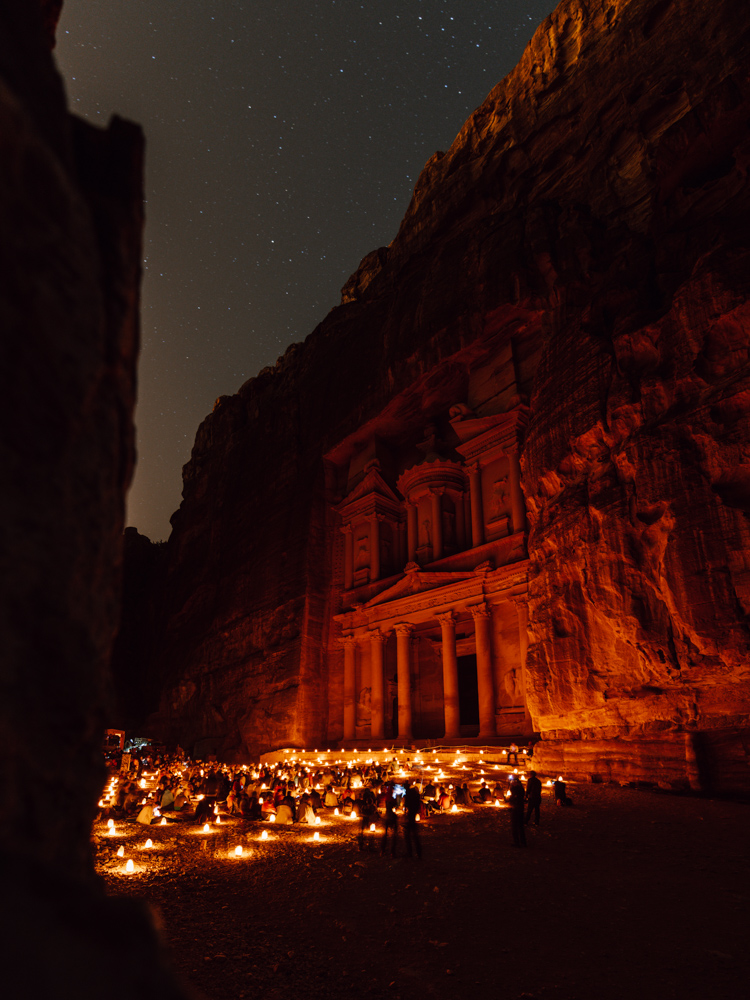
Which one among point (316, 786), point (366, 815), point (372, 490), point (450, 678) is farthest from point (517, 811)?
point (372, 490)

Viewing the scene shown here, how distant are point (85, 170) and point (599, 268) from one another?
26390 mm

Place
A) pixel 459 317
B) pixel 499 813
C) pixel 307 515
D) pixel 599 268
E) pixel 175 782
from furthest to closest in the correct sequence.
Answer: pixel 307 515
pixel 459 317
pixel 599 268
pixel 175 782
pixel 499 813

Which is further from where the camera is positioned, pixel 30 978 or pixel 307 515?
pixel 307 515

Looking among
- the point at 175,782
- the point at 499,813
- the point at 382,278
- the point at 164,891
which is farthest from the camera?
the point at 382,278

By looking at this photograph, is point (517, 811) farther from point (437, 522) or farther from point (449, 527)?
point (449, 527)

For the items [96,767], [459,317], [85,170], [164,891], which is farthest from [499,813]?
[459,317]

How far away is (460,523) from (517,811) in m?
28.0

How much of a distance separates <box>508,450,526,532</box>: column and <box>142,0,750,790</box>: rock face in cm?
305

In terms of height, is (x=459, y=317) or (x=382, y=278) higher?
(x=382, y=278)

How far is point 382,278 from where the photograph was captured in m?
45.2

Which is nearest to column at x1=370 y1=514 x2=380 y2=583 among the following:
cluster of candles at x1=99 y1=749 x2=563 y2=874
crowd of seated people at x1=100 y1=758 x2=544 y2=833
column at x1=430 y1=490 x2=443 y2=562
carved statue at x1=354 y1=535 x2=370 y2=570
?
carved statue at x1=354 y1=535 x2=370 y2=570

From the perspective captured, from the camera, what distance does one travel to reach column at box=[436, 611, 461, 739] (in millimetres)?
30031

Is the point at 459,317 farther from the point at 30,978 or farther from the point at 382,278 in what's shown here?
the point at 30,978

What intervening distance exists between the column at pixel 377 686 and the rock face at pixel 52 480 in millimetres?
33240
